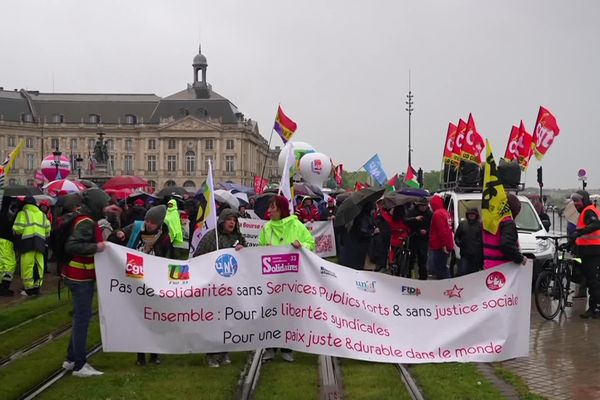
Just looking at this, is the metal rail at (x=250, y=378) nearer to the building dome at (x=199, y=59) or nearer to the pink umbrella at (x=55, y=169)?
the pink umbrella at (x=55, y=169)

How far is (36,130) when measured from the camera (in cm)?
13100

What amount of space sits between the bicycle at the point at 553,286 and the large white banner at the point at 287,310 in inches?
142

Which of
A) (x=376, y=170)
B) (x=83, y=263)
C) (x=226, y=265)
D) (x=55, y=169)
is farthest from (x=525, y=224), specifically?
(x=55, y=169)

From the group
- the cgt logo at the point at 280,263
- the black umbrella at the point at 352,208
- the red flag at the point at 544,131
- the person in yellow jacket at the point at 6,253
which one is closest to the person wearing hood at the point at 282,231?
the cgt logo at the point at 280,263

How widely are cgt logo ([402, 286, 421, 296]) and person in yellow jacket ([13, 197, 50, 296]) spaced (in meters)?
8.31

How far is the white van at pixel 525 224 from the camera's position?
13.2 meters

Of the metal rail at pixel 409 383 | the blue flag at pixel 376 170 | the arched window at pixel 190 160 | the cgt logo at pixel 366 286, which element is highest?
the arched window at pixel 190 160

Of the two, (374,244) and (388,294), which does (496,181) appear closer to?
(388,294)

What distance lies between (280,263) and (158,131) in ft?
434

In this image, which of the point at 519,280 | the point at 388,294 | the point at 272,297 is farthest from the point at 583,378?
the point at 272,297

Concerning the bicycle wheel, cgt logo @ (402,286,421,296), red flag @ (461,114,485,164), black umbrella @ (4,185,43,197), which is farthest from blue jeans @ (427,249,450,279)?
black umbrella @ (4,185,43,197)

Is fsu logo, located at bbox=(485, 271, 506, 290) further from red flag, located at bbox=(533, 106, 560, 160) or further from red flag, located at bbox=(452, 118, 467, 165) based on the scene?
red flag, located at bbox=(452, 118, 467, 165)

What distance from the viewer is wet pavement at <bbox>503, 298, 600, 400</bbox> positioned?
7.21 m

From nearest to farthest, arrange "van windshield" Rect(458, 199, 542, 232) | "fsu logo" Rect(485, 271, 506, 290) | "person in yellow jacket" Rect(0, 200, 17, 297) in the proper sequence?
"fsu logo" Rect(485, 271, 506, 290)
"person in yellow jacket" Rect(0, 200, 17, 297)
"van windshield" Rect(458, 199, 542, 232)
